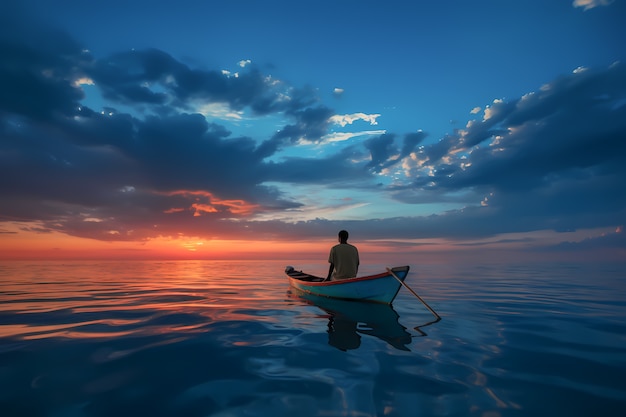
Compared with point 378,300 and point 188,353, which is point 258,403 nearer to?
point 188,353

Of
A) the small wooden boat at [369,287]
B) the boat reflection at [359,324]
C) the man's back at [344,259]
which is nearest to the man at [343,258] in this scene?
the man's back at [344,259]

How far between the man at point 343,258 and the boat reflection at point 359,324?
1.25 metres

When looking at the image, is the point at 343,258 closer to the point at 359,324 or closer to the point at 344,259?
the point at 344,259

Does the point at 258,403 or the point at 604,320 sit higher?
the point at 258,403

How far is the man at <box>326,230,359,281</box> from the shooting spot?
1341 cm

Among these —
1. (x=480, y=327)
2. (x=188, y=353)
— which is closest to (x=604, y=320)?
(x=480, y=327)

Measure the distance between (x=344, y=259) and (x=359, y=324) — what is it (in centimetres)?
459

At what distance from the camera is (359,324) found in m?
9.06

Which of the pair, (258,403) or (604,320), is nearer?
(258,403)

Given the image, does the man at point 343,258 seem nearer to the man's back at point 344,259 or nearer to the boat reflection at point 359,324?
the man's back at point 344,259

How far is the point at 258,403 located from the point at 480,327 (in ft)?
23.8

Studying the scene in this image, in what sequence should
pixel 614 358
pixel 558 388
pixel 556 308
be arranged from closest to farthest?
pixel 558 388
pixel 614 358
pixel 556 308

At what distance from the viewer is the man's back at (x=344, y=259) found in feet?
44.0

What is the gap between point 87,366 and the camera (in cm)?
563
